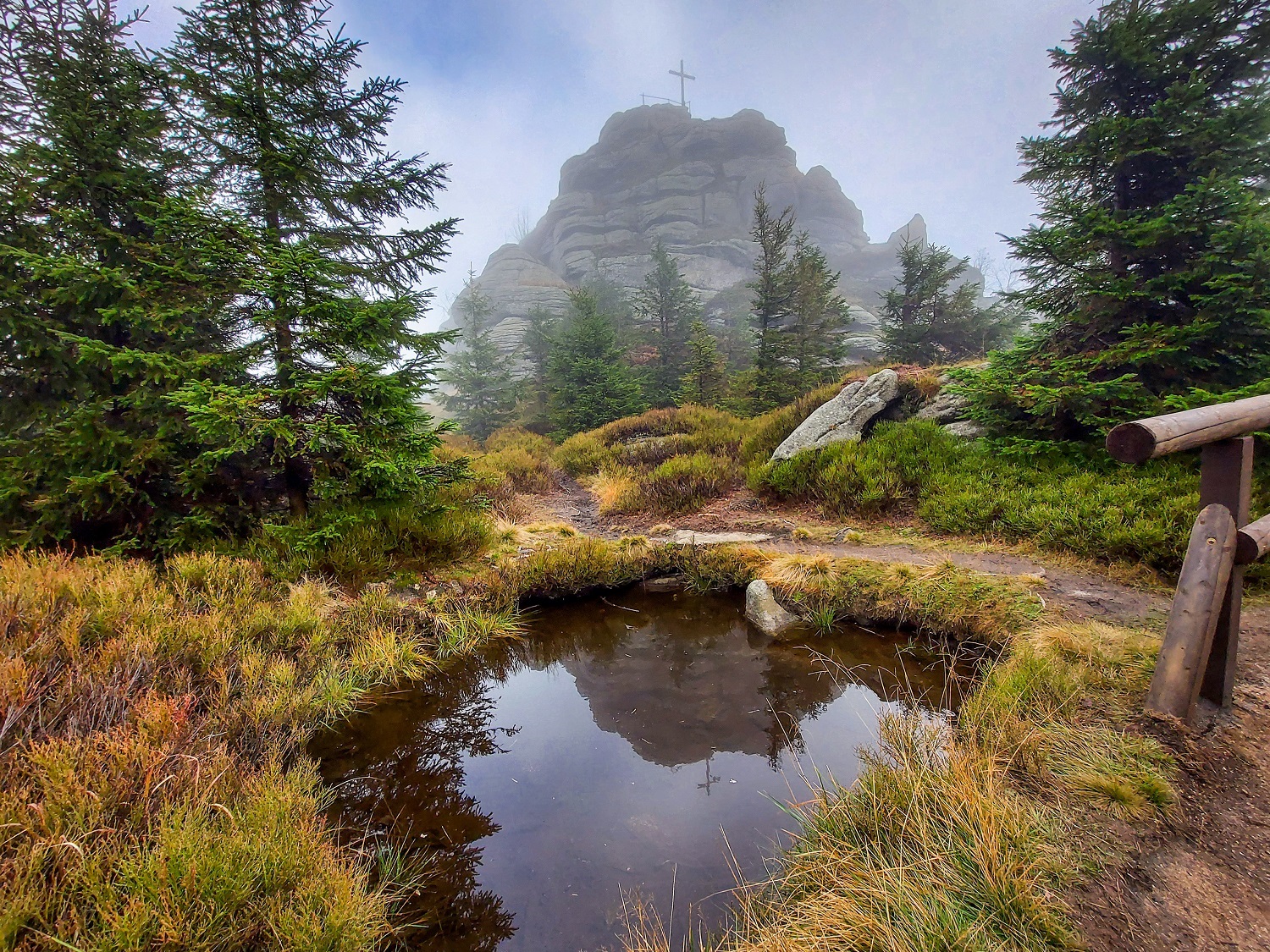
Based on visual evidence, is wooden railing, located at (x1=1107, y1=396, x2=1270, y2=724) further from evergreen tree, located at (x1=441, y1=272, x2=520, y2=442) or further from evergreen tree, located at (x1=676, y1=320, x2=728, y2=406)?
evergreen tree, located at (x1=441, y1=272, x2=520, y2=442)

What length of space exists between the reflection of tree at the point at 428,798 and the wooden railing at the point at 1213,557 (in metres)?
3.78

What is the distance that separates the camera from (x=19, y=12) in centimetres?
469

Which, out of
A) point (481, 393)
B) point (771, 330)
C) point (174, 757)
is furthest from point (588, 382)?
point (174, 757)

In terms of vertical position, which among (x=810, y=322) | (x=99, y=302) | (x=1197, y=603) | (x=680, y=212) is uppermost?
(x=680, y=212)

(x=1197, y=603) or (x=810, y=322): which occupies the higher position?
(x=810, y=322)

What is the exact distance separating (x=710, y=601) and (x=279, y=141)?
7402mm

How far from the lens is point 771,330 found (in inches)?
579

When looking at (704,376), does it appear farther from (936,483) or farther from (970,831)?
(970,831)

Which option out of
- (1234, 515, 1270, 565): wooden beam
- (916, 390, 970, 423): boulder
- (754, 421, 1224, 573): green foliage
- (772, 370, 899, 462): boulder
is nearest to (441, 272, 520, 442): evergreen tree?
(772, 370, 899, 462): boulder

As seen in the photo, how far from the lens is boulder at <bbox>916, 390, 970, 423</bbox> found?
354 inches

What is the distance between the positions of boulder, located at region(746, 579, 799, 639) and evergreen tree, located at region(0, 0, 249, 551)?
610 centimetres

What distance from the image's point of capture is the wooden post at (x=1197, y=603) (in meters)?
2.31

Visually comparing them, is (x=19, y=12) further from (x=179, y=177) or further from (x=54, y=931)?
(x=54, y=931)

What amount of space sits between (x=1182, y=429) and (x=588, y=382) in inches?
629
